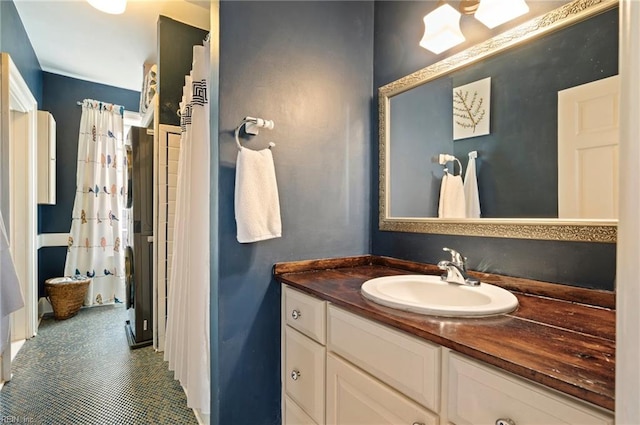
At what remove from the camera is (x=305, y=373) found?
1244 millimetres

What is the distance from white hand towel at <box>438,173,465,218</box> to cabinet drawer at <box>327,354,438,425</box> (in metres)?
0.78

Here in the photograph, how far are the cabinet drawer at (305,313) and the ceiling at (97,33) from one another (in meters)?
2.12

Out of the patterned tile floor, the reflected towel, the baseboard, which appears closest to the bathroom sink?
the patterned tile floor

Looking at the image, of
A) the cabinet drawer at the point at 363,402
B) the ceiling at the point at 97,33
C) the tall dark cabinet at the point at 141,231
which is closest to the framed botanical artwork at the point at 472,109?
the cabinet drawer at the point at 363,402

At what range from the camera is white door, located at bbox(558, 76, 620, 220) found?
3.13ft

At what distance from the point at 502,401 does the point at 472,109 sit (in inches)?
43.6

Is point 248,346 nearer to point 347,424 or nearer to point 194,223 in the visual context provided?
point 347,424

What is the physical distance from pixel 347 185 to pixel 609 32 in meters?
1.11

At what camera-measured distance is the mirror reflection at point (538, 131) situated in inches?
38.6

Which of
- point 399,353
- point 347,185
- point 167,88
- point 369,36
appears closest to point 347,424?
point 399,353

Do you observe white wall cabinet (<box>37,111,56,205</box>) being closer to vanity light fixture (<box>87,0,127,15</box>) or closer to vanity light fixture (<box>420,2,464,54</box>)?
vanity light fixture (<box>87,0,127,15</box>)

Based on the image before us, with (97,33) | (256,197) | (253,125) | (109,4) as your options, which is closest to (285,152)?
(253,125)

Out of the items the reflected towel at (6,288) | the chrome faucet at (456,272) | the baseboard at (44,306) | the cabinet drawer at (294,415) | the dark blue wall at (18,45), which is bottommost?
the baseboard at (44,306)

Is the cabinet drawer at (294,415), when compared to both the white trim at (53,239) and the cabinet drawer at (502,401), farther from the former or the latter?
the white trim at (53,239)
